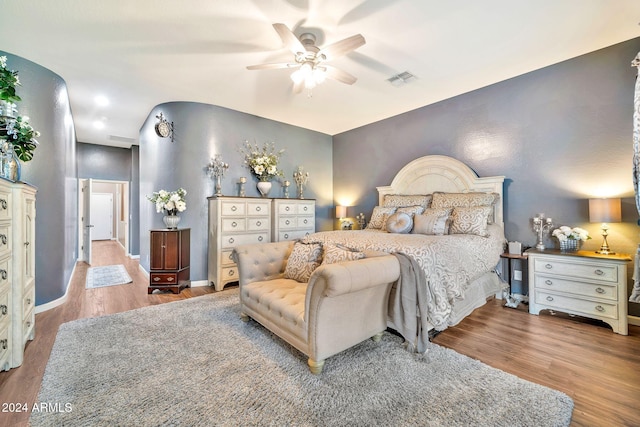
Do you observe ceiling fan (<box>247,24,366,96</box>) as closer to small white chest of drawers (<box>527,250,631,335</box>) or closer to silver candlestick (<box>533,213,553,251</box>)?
silver candlestick (<box>533,213,553,251</box>)

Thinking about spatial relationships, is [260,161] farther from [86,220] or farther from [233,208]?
[86,220]

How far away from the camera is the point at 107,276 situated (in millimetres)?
4891

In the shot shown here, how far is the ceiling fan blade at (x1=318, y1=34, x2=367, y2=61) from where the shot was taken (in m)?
2.29

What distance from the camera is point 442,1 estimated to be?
227 cm

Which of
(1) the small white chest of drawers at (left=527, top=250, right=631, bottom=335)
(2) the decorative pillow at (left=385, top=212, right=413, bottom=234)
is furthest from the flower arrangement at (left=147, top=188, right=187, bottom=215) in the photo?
(1) the small white chest of drawers at (left=527, top=250, right=631, bottom=335)

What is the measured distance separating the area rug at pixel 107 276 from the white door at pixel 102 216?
6.46 meters

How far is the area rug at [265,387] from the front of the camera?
1496 mm

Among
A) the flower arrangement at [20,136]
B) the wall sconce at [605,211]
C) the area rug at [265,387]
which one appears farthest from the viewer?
the wall sconce at [605,211]

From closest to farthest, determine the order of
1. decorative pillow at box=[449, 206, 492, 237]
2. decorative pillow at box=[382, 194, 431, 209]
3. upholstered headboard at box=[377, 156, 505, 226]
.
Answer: decorative pillow at box=[449, 206, 492, 237], upholstered headboard at box=[377, 156, 505, 226], decorative pillow at box=[382, 194, 431, 209]

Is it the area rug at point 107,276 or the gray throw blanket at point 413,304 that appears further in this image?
the area rug at point 107,276

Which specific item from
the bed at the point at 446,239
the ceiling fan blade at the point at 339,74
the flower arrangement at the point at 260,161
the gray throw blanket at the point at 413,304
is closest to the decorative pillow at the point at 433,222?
the bed at the point at 446,239

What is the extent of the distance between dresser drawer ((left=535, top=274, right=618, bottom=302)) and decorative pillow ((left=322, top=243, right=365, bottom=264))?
2.32 metres

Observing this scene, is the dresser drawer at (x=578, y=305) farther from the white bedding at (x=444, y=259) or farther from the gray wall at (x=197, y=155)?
the gray wall at (x=197, y=155)

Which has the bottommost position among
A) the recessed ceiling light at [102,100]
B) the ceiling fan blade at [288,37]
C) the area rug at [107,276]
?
the area rug at [107,276]
